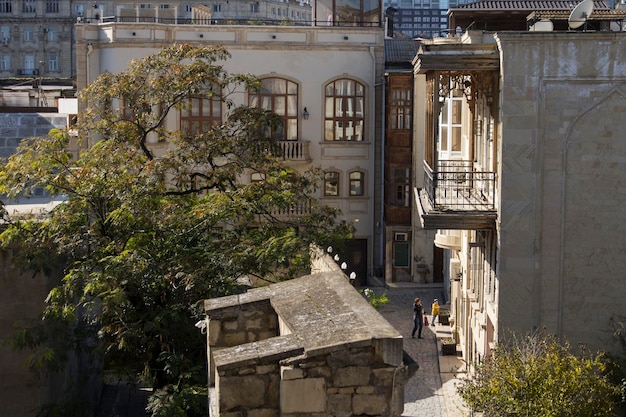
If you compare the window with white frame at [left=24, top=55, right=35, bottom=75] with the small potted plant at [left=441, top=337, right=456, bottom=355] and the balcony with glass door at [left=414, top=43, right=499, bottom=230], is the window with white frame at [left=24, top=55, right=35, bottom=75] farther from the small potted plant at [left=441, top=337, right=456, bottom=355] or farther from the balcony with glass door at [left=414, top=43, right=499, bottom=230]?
the balcony with glass door at [left=414, top=43, right=499, bottom=230]

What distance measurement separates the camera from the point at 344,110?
149 ft

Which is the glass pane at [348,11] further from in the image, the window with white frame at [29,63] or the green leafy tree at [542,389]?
the window with white frame at [29,63]

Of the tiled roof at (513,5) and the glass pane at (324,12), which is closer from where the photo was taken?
the tiled roof at (513,5)

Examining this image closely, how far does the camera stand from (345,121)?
149 ft

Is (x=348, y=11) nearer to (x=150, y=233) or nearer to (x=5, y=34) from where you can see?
(x=150, y=233)

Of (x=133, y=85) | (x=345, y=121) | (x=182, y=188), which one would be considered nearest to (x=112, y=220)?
(x=182, y=188)

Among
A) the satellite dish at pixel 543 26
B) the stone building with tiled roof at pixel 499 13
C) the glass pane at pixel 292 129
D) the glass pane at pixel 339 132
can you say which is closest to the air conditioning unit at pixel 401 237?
the glass pane at pixel 339 132

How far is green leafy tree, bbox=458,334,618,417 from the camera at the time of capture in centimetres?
1858

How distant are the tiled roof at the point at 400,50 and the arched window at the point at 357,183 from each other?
4.52 meters

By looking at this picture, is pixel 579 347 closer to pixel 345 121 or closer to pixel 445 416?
pixel 445 416

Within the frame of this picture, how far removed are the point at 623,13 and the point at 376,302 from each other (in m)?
9.16

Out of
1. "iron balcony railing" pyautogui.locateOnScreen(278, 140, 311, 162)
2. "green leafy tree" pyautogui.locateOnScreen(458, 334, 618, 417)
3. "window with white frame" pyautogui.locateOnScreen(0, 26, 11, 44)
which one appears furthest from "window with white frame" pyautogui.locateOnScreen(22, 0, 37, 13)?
"green leafy tree" pyautogui.locateOnScreen(458, 334, 618, 417)

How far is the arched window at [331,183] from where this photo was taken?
4553cm

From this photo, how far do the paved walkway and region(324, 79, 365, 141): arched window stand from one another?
23.0ft
